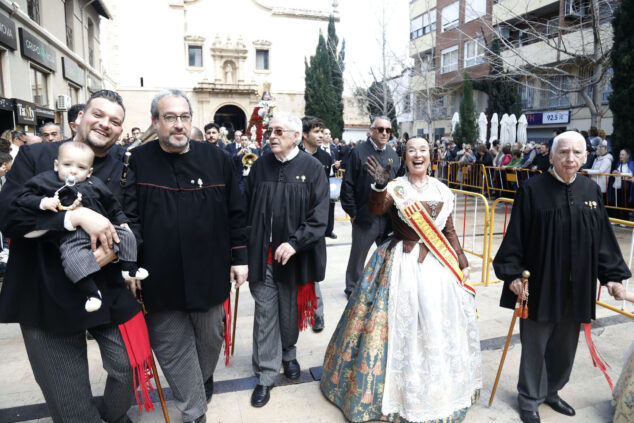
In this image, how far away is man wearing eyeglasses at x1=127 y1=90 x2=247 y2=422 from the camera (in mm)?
2559

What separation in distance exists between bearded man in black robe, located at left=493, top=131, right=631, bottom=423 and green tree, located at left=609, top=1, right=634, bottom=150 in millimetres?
8773

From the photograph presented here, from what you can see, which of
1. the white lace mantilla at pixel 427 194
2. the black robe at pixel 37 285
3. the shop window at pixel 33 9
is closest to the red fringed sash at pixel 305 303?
the white lace mantilla at pixel 427 194

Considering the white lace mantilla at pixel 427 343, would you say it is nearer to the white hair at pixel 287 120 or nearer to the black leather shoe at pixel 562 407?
the black leather shoe at pixel 562 407

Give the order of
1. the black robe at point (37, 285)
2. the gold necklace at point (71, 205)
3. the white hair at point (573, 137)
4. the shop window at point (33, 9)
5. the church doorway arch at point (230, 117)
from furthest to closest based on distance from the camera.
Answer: the church doorway arch at point (230, 117) < the shop window at point (33, 9) < the white hair at point (573, 137) < the black robe at point (37, 285) < the gold necklace at point (71, 205)

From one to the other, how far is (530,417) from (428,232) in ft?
4.48

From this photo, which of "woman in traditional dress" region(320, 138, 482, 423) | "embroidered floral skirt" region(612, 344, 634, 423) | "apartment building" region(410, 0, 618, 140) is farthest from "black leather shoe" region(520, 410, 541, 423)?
"apartment building" region(410, 0, 618, 140)

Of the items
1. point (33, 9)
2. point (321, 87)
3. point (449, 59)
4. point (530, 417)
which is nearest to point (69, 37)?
point (33, 9)

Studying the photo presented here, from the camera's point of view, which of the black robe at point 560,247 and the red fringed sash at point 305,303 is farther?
the red fringed sash at point 305,303

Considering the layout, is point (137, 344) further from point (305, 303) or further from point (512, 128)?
point (512, 128)

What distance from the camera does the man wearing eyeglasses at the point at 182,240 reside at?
256cm

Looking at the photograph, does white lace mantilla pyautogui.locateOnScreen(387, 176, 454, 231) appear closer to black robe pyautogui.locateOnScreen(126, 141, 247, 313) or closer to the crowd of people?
the crowd of people

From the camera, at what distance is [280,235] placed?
10.4 ft

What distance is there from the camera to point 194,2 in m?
30.9

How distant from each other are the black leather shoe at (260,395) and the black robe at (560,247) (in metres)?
1.80
